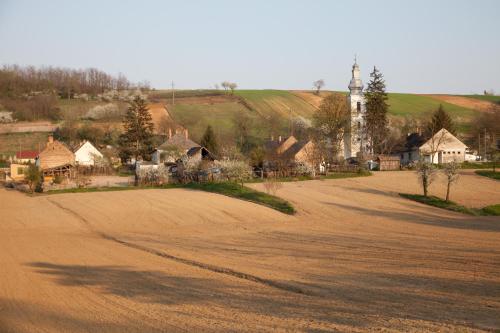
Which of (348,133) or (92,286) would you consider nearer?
(92,286)

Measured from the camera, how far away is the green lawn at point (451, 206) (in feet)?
124

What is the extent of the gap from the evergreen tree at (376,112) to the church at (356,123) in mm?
963

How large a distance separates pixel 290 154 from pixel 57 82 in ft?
235

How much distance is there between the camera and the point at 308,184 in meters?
51.1

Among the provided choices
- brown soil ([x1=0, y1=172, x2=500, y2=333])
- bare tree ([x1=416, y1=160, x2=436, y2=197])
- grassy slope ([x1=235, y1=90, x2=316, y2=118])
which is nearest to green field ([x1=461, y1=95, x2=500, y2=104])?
grassy slope ([x1=235, y1=90, x2=316, y2=118])

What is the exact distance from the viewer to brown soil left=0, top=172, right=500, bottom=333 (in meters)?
12.2

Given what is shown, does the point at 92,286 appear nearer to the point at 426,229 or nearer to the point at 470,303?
the point at 470,303

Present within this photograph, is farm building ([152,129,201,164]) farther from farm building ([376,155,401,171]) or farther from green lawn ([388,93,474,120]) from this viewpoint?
green lawn ([388,93,474,120])

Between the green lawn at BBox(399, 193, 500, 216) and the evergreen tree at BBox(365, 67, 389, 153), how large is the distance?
3508 cm

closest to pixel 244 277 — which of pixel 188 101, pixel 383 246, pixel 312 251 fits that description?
pixel 312 251

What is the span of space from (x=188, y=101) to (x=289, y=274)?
9864 cm

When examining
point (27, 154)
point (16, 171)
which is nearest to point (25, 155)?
point (27, 154)

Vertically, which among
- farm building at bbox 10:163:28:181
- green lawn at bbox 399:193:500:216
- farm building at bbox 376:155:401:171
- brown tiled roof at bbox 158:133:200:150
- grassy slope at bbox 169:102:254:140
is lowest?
green lawn at bbox 399:193:500:216

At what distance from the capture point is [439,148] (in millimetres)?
77250
